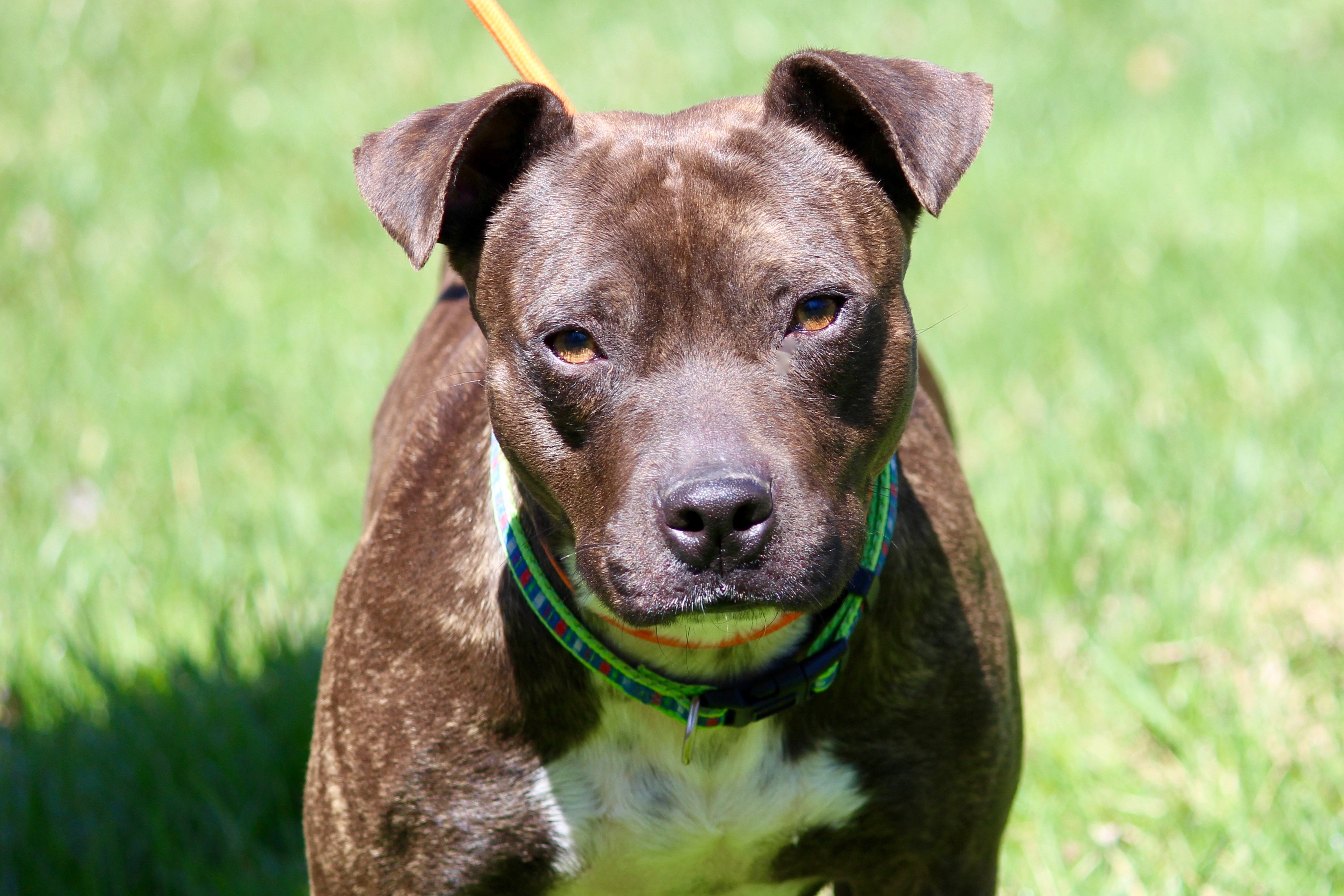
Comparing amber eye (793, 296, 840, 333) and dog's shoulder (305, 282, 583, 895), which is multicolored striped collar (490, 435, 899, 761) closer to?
dog's shoulder (305, 282, 583, 895)

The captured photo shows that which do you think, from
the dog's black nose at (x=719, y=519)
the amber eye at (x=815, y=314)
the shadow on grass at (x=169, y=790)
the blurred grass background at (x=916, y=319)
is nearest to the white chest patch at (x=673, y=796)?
the dog's black nose at (x=719, y=519)

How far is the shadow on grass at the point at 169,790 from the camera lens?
3848 mm

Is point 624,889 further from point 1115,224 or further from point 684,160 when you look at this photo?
point 1115,224

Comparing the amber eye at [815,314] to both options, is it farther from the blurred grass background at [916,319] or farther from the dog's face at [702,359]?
the blurred grass background at [916,319]

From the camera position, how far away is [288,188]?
299 inches

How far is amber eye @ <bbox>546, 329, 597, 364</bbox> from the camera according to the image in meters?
2.67

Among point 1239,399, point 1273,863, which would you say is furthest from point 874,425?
point 1239,399

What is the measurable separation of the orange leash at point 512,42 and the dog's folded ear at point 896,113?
0.64 m

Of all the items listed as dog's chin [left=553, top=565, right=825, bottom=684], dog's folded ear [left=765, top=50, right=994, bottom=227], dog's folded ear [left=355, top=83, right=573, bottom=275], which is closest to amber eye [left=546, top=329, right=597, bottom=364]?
dog's folded ear [left=355, top=83, right=573, bottom=275]

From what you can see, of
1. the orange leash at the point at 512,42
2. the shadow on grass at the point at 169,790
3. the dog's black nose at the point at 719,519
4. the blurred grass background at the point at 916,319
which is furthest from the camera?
the blurred grass background at the point at 916,319

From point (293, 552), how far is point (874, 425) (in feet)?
9.12

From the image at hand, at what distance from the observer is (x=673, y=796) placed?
9.73 ft

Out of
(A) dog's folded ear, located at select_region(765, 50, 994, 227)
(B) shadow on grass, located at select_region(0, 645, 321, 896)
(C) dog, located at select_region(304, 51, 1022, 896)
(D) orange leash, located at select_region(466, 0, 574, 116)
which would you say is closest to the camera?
(C) dog, located at select_region(304, 51, 1022, 896)

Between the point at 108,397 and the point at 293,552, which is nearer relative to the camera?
the point at 293,552
